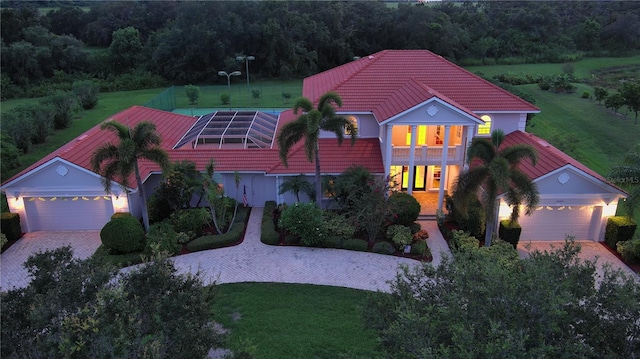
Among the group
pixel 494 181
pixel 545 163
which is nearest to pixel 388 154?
pixel 494 181

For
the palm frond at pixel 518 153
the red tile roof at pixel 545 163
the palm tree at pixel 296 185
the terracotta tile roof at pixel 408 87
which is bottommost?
the palm tree at pixel 296 185

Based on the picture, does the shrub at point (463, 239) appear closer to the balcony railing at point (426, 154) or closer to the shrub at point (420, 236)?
the shrub at point (420, 236)

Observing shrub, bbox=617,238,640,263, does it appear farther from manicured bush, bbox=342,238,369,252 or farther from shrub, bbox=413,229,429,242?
manicured bush, bbox=342,238,369,252

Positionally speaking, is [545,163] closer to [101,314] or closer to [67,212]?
[101,314]

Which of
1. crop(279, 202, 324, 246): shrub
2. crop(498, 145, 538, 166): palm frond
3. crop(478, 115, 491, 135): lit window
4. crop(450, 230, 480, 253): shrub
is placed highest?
crop(498, 145, 538, 166): palm frond

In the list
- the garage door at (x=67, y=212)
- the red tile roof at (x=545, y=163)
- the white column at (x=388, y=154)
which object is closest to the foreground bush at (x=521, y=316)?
the red tile roof at (x=545, y=163)

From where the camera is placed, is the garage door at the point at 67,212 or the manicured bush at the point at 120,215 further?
the garage door at the point at 67,212

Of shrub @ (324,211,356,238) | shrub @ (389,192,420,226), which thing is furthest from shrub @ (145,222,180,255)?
shrub @ (389,192,420,226)
